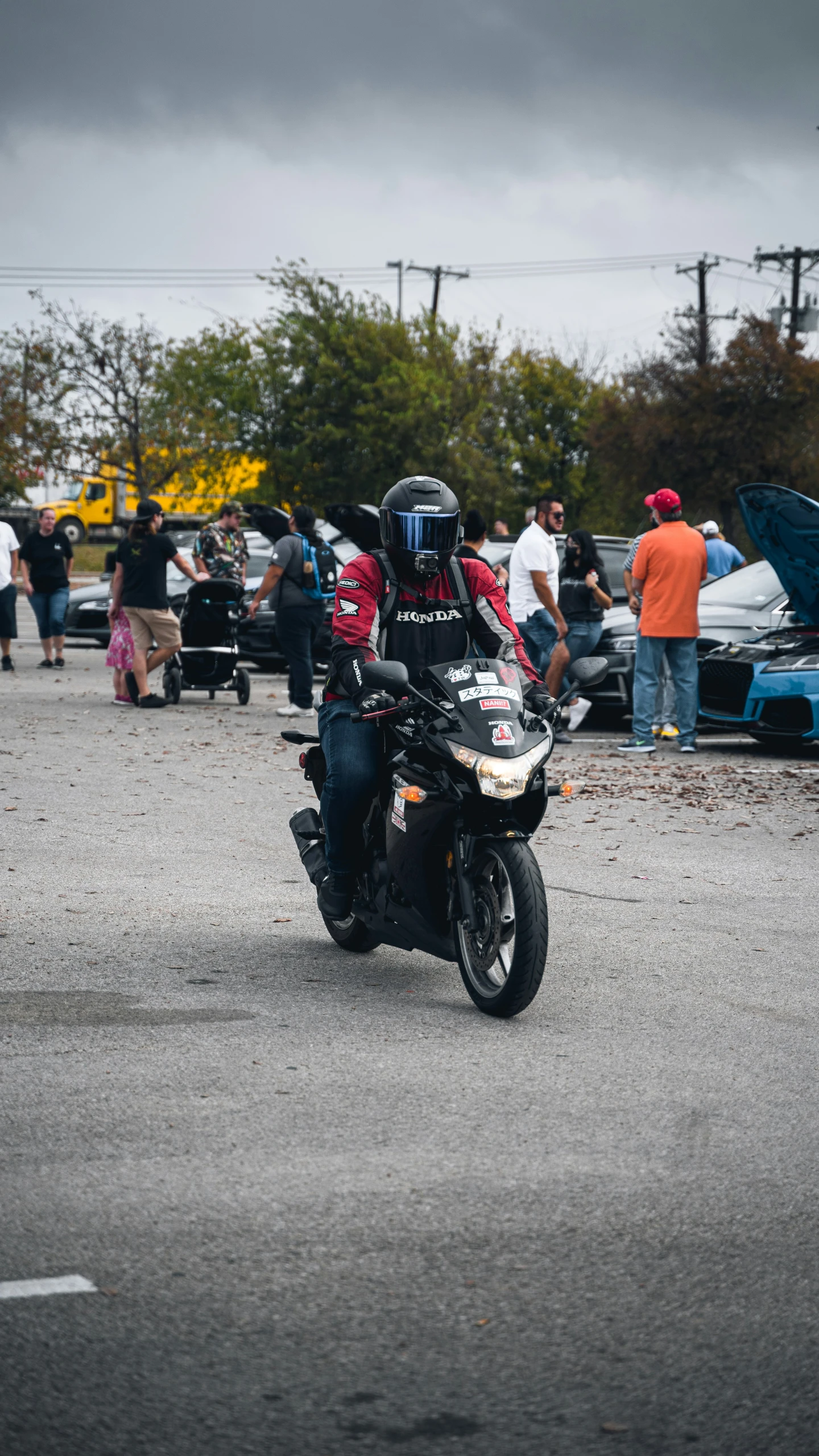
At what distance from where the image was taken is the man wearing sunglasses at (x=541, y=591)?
13.6 meters

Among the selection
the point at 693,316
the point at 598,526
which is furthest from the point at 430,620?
the point at 598,526

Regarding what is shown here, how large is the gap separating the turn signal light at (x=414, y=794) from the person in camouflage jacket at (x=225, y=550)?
11.9 meters

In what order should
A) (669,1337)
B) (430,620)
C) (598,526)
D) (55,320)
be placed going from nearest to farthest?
(669,1337) → (430,620) → (55,320) → (598,526)

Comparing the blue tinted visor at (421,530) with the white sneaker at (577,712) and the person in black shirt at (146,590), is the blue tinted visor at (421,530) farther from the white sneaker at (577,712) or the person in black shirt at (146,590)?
the person in black shirt at (146,590)

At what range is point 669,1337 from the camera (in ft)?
10.0

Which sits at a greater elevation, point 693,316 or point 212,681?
point 693,316

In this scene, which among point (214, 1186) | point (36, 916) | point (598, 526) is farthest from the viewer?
point (598, 526)

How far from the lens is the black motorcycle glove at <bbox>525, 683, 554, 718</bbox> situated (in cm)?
558

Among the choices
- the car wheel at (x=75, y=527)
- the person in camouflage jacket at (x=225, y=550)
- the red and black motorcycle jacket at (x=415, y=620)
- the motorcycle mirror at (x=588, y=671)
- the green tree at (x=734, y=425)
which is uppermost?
the green tree at (x=734, y=425)

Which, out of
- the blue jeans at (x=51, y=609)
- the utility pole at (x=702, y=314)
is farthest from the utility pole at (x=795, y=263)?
the blue jeans at (x=51, y=609)

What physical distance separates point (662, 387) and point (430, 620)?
41.6 m

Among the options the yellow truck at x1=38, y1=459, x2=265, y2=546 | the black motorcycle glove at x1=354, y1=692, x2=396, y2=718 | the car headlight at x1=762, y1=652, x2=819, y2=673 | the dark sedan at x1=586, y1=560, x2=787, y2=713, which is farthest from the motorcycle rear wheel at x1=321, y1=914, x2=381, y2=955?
the yellow truck at x1=38, y1=459, x2=265, y2=546

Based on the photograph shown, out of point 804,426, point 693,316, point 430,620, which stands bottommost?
point 430,620

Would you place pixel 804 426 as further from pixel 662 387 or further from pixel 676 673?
pixel 676 673
